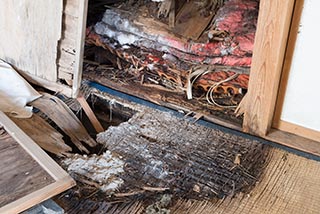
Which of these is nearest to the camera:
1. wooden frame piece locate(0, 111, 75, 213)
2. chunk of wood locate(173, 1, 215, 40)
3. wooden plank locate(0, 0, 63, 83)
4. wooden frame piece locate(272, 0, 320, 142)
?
wooden frame piece locate(0, 111, 75, 213)

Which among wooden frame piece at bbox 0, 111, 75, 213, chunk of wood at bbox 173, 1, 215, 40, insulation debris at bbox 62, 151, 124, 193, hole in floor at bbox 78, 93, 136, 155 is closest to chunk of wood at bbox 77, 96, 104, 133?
hole in floor at bbox 78, 93, 136, 155

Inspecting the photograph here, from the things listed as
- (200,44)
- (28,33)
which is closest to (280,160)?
(200,44)

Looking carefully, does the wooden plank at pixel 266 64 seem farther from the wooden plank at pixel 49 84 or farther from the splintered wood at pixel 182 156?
the wooden plank at pixel 49 84

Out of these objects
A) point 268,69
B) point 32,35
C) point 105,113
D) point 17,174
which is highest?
point 268,69

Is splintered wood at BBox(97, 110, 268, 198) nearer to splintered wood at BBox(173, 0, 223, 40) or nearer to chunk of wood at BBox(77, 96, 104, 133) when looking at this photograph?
chunk of wood at BBox(77, 96, 104, 133)

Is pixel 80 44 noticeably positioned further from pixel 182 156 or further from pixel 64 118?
pixel 182 156

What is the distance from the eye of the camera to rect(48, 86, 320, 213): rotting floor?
2088mm

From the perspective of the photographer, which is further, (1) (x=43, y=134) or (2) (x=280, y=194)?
(1) (x=43, y=134)

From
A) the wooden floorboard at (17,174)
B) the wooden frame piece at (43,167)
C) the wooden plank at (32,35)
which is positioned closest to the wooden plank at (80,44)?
the wooden plank at (32,35)

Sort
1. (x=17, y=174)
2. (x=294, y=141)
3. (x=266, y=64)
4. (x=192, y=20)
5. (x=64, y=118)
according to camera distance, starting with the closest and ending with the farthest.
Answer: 1. (x=17, y=174)
2. (x=266, y=64)
3. (x=294, y=141)
4. (x=64, y=118)
5. (x=192, y=20)

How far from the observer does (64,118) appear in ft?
8.61

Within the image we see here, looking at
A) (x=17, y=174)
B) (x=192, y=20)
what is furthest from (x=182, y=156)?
(x=192, y=20)

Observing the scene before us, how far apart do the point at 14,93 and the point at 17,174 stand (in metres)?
0.78

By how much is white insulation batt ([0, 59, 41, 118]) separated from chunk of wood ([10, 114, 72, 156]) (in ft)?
0.17
